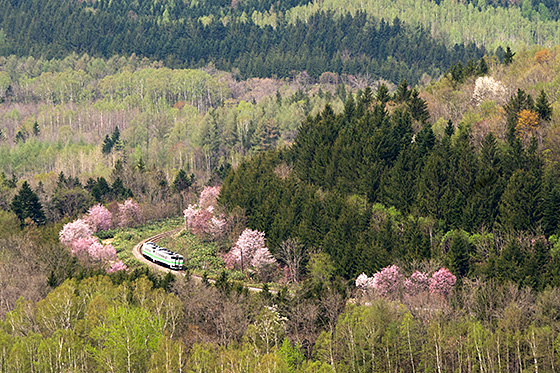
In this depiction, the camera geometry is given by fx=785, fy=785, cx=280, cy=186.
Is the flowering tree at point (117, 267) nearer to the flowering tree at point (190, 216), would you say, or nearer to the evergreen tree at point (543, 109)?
the flowering tree at point (190, 216)

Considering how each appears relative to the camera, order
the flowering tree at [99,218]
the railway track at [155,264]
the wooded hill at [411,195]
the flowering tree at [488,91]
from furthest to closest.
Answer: the flowering tree at [99,218]
the flowering tree at [488,91]
the railway track at [155,264]
the wooded hill at [411,195]

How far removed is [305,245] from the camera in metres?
110

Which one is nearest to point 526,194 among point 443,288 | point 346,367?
point 443,288

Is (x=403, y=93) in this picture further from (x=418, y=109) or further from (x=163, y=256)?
(x=163, y=256)

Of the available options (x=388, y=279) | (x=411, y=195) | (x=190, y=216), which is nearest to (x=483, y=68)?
(x=411, y=195)

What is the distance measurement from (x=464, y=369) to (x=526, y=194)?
34.4 m

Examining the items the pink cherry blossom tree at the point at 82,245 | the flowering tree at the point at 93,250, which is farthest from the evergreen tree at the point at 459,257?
the pink cherry blossom tree at the point at 82,245

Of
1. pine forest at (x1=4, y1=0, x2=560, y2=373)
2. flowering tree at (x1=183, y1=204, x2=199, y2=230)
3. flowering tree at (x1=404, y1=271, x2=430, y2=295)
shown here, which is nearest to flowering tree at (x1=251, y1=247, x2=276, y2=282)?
pine forest at (x1=4, y1=0, x2=560, y2=373)

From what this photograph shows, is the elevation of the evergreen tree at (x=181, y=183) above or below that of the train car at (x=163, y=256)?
below

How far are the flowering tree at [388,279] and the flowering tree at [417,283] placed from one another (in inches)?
58.1

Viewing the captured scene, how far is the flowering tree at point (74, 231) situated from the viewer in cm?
12750

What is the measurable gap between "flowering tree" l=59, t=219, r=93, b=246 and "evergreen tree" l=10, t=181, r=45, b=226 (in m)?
15.5

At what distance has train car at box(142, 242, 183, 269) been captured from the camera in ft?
356

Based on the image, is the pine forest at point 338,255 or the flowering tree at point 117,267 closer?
the pine forest at point 338,255
